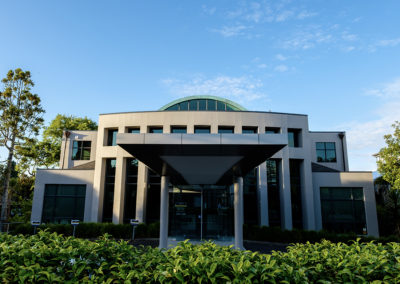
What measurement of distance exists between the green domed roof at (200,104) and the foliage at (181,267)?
83.6 ft

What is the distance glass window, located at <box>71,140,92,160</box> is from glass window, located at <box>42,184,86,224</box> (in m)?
4.10

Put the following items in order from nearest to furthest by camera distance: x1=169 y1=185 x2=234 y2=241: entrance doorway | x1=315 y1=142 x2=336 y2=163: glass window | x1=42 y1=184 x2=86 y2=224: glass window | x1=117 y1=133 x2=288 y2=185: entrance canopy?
x1=117 y1=133 x2=288 y2=185: entrance canopy
x1=169 y1=185 x2=234 y2=241: entrance doorway
x1=42 y1=184 x2=86 y2=224: glass window
x1=315 y1=142 x2=336 y2=163: glass window

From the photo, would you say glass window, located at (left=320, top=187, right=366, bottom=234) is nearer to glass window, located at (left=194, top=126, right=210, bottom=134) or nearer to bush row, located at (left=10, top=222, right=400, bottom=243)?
bush row, located at (left=10, top=222, right=400, bottom=243)

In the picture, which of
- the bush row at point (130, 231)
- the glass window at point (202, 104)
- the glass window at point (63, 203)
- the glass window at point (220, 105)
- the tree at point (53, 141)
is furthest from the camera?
the tree at point (53, 141)

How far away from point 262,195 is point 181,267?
Result: 58.9 feet

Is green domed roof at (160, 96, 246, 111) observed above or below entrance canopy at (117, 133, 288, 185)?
above

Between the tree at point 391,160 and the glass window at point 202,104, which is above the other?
the glass window at point 202,104

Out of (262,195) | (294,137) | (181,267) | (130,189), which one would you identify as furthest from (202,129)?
(181,267)

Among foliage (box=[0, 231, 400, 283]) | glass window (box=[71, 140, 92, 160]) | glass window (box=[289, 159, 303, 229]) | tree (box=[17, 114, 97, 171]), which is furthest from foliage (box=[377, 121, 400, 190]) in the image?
tree (box=[17, 114, 97, 171])

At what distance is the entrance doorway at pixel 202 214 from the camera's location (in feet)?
53.2

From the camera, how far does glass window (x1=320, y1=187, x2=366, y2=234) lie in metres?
20.4

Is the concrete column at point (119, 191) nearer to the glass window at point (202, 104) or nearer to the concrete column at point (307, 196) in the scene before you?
the glass window at point (202, 104)

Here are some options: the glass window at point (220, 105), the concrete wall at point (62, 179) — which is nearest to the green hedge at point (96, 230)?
the concrete wall at point (62, 179)

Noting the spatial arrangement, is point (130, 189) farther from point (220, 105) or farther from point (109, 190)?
point (220, 105)
